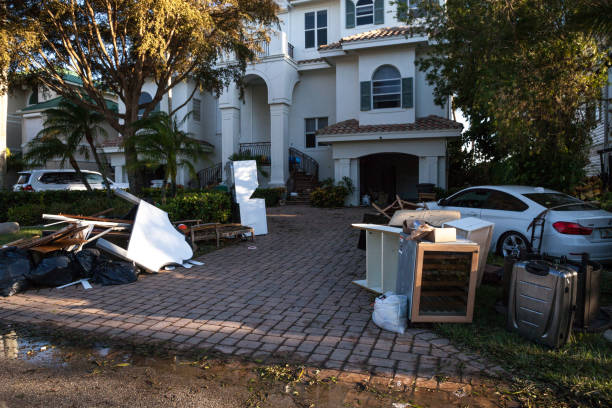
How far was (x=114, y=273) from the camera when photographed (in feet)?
21.3

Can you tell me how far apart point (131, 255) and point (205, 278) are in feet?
4.17

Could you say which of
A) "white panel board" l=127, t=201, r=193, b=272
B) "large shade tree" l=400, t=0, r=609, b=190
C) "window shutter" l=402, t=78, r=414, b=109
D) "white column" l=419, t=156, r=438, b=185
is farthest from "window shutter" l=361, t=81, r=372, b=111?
"white panel board" l=127, t=201, r=193, b=272

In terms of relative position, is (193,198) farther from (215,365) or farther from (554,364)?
(554,364)

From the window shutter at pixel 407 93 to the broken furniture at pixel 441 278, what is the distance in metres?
14.2

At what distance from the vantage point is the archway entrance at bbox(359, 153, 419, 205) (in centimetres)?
2070

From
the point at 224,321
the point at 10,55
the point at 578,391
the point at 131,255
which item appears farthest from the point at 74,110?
the point at 578,391

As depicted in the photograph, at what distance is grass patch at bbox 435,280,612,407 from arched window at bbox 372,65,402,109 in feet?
48.4

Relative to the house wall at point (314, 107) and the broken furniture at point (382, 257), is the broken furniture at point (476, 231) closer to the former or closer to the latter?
the broken furniture at point (382, 257)

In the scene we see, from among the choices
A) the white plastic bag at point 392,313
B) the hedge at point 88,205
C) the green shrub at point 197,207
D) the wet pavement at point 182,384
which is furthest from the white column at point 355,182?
the wet pavement at point 182,384

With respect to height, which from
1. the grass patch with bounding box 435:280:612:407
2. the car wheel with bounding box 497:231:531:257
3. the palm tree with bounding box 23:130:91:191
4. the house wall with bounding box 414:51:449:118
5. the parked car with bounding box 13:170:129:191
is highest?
the house wall with bounding box 414:51:449:118

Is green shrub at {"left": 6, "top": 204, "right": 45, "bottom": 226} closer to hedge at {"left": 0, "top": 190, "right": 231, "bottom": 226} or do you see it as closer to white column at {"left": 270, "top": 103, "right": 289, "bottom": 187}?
hedge at {"left": 0, "top": 190, "right": 231, "bottom": 226}

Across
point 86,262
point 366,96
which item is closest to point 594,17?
point 86,262

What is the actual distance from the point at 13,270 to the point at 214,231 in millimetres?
4154

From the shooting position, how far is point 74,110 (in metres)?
13.2
